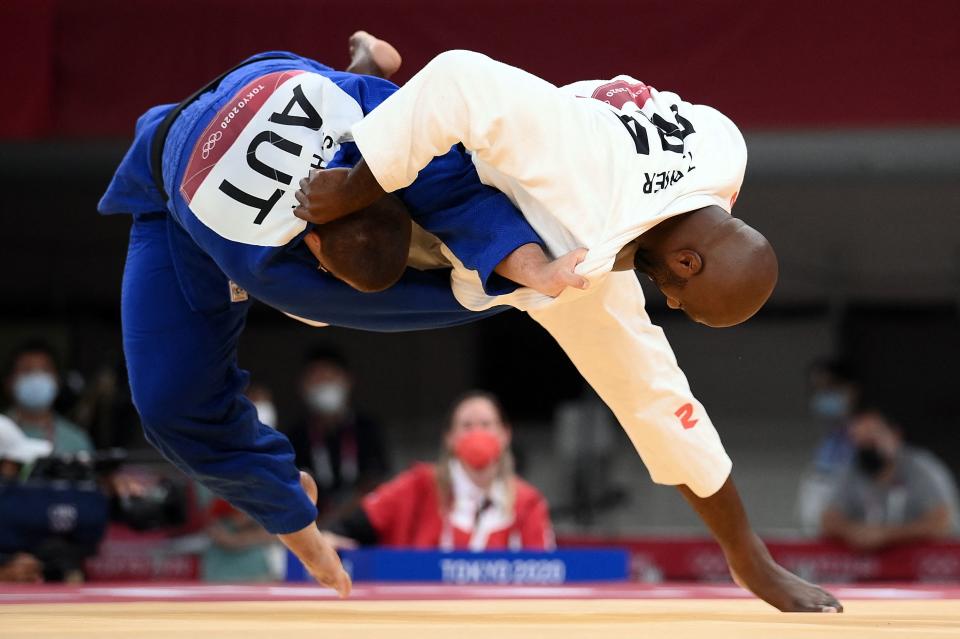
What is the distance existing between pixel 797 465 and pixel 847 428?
1563 mm

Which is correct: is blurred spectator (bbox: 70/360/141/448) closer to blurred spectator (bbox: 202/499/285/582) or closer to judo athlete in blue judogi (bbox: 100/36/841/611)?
blurred spectator (bbox: 202/499/285/582)

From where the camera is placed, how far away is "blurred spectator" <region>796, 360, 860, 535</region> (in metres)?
6.06

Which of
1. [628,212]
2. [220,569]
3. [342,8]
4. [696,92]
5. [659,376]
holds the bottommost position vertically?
[220,569]

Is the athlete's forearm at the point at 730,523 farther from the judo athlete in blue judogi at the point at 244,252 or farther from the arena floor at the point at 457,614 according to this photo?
the judo athlete in blue judogi at the point at 244,252

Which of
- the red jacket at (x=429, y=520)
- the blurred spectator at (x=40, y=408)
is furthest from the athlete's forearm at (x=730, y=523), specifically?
the blurred spectator at (x=40, y=408)

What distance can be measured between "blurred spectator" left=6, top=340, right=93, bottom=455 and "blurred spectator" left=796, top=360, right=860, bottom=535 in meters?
3.16

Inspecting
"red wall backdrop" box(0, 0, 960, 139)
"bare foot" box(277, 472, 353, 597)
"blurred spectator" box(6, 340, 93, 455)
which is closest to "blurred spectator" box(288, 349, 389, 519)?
"blurred spectator" box(6, 340, 93, 455)

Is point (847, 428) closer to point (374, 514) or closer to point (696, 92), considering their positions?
point (696, 92)

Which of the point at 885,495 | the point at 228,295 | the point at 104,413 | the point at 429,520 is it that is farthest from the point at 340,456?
the point at 228,295

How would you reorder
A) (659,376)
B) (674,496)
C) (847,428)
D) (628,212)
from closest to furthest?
(628,212) < (659,376) < (847,428) < (674,496)

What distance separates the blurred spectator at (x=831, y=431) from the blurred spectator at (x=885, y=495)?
0.61 ft

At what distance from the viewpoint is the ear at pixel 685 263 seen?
1.92 m

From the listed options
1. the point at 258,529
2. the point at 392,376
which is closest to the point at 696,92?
the point at 258,529

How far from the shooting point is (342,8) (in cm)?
460
